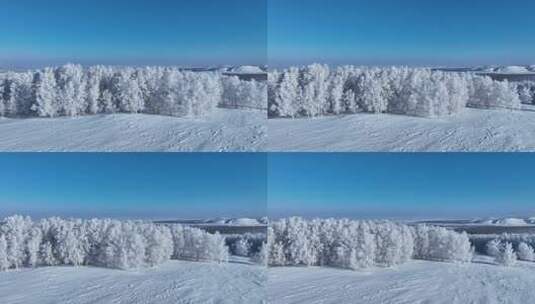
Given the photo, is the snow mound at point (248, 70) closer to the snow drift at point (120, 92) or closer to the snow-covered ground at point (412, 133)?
the snow drift at point (120, 92)

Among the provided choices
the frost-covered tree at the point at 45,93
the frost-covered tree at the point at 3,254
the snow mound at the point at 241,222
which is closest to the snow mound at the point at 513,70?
the snow mound at the point at 241,222

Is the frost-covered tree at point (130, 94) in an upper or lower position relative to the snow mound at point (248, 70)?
lower

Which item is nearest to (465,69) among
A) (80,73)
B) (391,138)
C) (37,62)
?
(391,138)

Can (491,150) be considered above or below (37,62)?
below

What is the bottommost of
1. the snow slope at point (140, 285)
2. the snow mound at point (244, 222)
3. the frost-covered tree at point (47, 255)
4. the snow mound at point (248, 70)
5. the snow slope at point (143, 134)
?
the snow slope at point (140, 285)

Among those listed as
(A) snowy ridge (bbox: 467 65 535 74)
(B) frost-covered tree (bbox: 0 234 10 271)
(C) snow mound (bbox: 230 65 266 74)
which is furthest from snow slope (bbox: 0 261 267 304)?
(A) snowy ridge (bbox: 467 65 535 74)

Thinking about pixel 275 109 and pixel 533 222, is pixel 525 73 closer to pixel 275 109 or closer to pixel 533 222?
pixel 533 222
